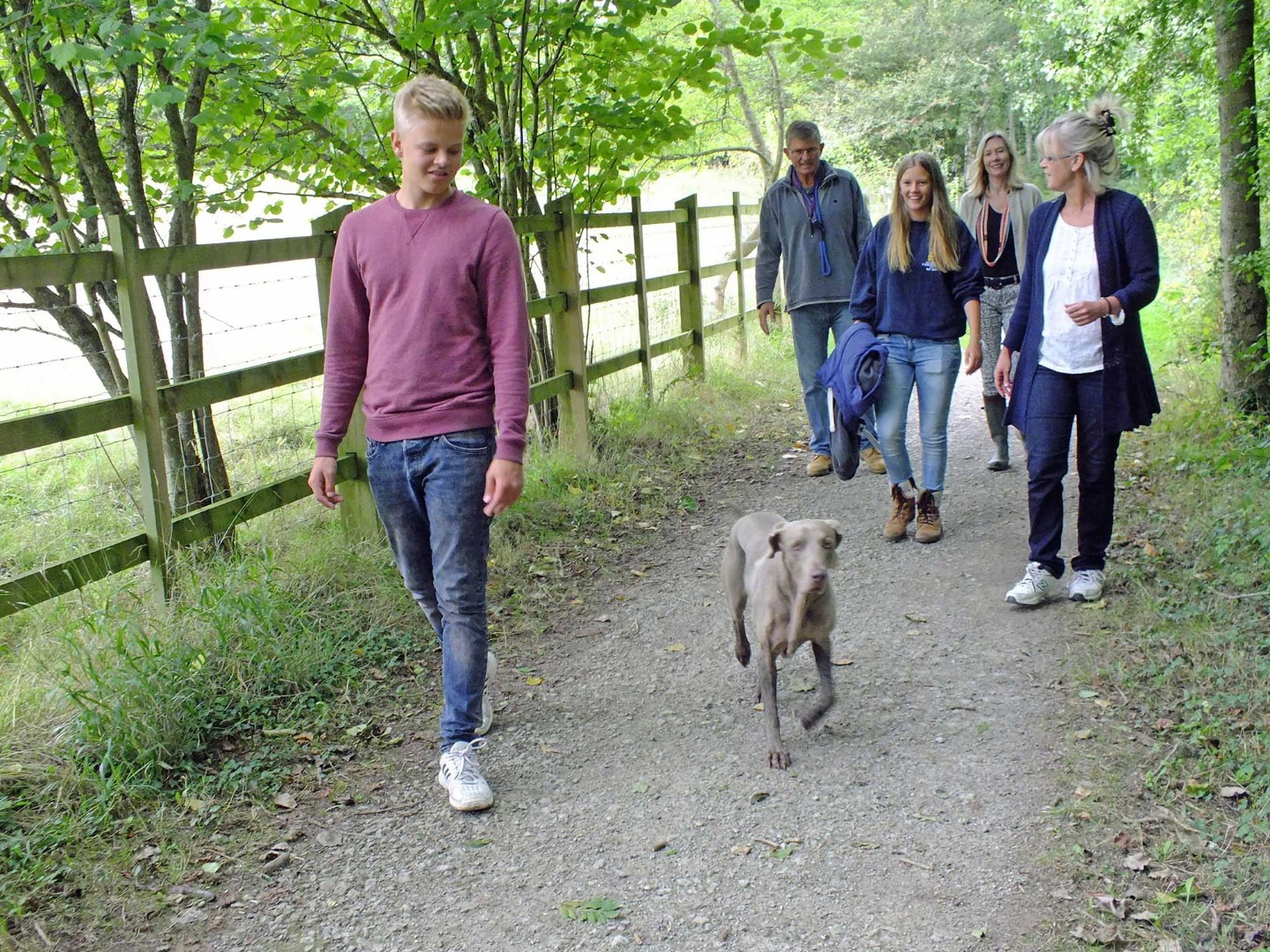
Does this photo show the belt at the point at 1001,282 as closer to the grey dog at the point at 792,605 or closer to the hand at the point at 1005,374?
the hand at the point at 1005,374

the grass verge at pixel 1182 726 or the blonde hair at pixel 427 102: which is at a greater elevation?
the blonde hair at pixel 427 102

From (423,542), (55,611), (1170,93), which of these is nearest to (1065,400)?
(423,542)

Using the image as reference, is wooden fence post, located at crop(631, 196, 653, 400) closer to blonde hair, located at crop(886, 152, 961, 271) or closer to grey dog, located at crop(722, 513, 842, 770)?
blonde hair, located at crop(886, 152, 961, 271)

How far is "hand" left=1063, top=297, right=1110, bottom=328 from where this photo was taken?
15.0 ft

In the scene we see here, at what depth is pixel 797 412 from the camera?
33.6 ft

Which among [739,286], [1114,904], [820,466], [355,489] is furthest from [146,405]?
[739,286]

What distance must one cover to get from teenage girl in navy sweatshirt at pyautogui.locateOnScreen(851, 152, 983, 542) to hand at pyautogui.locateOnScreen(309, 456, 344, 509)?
341cm

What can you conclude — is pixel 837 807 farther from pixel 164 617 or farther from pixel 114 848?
pixel 164 617

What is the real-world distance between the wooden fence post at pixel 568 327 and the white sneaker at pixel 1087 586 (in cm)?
412

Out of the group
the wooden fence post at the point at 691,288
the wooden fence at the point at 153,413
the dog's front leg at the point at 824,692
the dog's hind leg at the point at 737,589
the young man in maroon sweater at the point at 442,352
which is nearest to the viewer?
the young man in maroon sweater at the point at 442,352

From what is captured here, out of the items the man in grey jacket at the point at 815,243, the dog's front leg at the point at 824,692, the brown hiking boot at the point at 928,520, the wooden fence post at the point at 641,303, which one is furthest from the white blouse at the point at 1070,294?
the wooden fence post at the point at 641,303

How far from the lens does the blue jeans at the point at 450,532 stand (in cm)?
362

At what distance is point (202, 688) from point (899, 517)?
12.9 feet

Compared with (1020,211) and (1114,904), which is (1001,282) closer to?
(1020,211)
